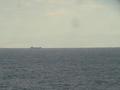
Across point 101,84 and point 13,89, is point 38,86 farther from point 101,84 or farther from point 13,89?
point 101,84

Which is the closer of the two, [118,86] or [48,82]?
[118,86]

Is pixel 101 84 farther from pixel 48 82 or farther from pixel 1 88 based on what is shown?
pixel 1 88

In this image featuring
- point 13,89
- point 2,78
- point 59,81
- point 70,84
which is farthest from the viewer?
point 2,78

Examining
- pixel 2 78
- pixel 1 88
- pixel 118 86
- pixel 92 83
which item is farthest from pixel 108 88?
pixel 2 78

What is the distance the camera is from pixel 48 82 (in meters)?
111

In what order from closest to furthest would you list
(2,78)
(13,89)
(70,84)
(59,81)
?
1. (13,89)
2. (70,84)
3. (59,81)
4. (2,78)

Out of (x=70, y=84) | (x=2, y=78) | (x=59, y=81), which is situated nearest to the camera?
(x=70, y=84)

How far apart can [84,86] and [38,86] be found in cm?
1235

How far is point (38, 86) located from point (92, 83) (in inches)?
640

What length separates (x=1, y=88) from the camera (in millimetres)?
98500

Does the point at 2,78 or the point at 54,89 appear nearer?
the point at 54,89

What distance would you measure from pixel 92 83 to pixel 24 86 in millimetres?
19888

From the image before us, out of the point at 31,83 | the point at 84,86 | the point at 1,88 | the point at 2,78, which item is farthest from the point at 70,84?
the point at 2,78

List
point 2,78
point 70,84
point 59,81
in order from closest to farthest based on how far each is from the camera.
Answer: point 70,84
point 59,81
point 2,78
